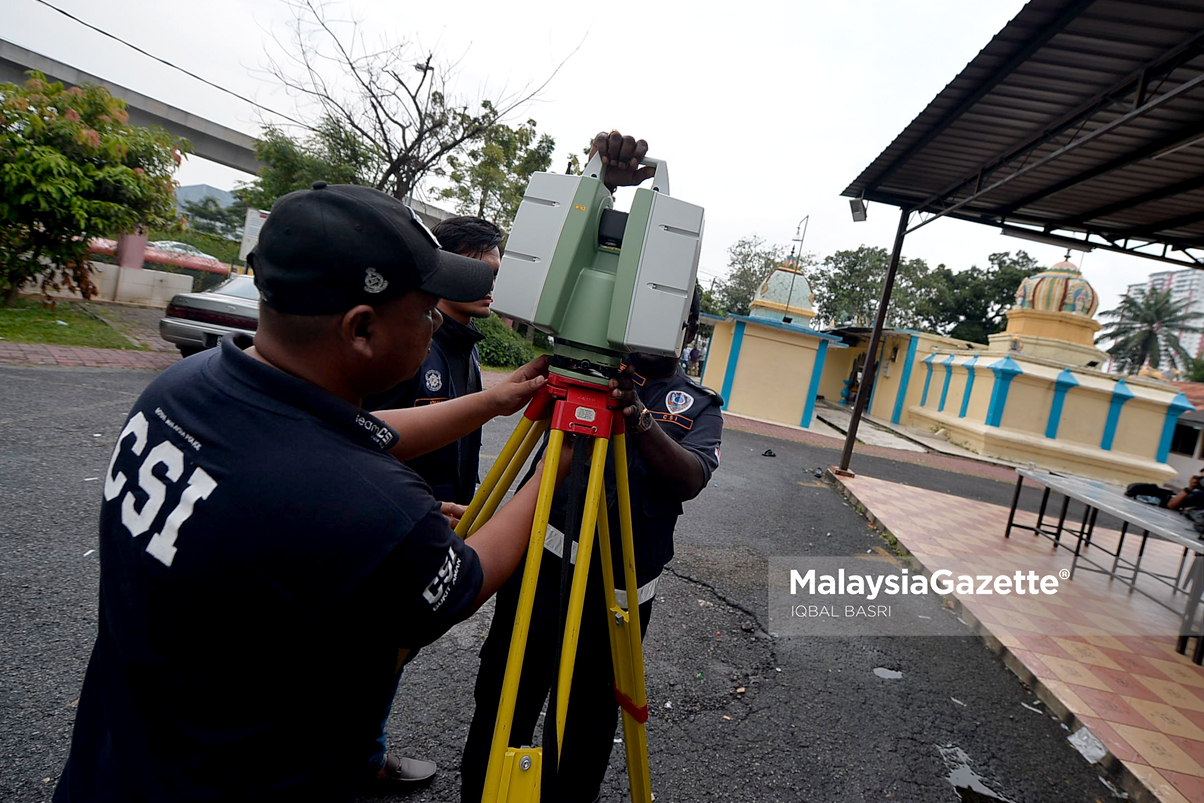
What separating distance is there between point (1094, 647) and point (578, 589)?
4.58m

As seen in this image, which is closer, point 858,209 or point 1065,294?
point 858,209

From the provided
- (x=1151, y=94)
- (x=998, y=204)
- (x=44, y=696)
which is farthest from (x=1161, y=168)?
(x=44, y=696)

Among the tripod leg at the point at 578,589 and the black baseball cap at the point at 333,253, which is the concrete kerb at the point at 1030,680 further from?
the black baseball cap at the point at 333,253

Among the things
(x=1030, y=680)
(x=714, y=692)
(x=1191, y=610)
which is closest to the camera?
(x=714, y=692)

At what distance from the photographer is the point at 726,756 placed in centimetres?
252

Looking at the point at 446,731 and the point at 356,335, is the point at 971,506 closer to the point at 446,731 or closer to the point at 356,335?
the point at 446,731

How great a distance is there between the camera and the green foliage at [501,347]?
1435 cm

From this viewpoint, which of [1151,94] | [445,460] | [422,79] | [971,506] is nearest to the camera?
[445,460]

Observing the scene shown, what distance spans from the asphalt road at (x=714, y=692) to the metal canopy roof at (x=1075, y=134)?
159 inches

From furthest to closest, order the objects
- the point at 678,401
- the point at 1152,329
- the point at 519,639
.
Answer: the point at 1152,329 < the point at 678,401 < the point at 519,639

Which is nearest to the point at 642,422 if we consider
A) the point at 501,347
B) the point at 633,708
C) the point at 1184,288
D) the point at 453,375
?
the point at 633,708

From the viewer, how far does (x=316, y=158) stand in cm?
1513

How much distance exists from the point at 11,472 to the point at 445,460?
143 inches

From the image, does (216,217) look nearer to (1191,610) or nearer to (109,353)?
(109,353)
